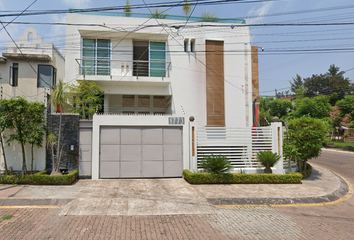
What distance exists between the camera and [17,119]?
9.48 metres

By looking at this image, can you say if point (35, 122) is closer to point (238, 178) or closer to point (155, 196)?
point (155, 196)

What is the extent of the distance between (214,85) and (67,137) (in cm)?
924

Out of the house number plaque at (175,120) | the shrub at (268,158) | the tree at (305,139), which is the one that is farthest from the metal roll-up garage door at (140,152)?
the tree at (305,139)

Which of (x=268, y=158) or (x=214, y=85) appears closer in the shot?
(x=268, y=158)

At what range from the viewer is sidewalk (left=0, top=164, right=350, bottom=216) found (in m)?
6.69

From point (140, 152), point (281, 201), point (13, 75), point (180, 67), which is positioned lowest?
point (281, 201)

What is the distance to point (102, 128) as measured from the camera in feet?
34.0

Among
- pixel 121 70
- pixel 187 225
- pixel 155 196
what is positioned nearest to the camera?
pixel 187 225

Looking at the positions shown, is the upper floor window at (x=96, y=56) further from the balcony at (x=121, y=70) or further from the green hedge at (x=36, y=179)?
the green hedge at (x=36, y=179)

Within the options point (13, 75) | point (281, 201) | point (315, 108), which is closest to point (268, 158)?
point (281, 201)

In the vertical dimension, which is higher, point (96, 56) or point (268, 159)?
point (96, 56)

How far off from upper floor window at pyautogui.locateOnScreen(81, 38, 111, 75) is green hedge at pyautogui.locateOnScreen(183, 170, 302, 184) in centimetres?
854

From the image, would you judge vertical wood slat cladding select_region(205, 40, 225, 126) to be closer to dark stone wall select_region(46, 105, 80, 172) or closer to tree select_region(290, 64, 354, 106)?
dark stone wall select_region(46, 105, 80, 172)

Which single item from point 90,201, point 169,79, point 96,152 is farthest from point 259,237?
point 169,79
